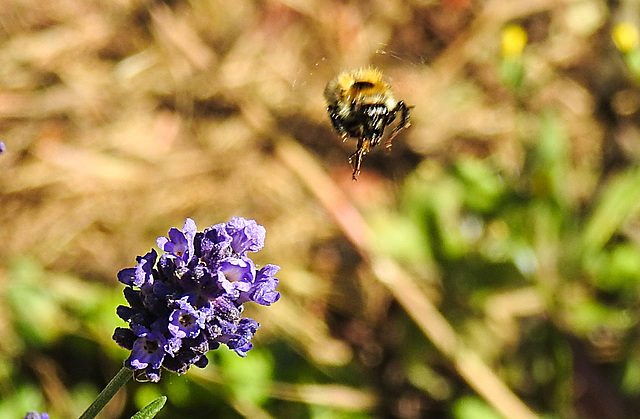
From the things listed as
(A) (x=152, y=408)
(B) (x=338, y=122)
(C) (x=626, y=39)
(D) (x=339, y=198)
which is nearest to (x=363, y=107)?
(B) (x=338, y=122)

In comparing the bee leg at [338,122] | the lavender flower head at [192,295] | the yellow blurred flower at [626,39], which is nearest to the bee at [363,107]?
the bee leg at [338,122]

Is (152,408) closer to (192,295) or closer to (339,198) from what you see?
(192,295)

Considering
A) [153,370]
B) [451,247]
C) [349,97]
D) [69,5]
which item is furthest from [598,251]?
[69,5]

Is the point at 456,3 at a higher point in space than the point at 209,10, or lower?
lower

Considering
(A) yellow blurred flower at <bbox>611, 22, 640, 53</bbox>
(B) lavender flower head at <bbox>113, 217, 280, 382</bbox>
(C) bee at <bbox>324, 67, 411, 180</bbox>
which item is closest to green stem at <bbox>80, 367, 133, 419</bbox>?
(B) lavender flower head at <bbox>113, 217, 280, 382</bbox>

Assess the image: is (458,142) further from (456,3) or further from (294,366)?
(294,366)

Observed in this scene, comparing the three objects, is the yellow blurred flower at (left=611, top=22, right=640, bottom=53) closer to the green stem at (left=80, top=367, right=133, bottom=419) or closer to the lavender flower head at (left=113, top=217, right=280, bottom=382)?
the lavender flower head at (left=113, top=217, right=280, bottom=382)

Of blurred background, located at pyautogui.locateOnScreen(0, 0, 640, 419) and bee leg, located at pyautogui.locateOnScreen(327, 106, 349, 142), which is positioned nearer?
bee leg, located at pyautogui.locateOnScreen(327, 106, 349, 142)
